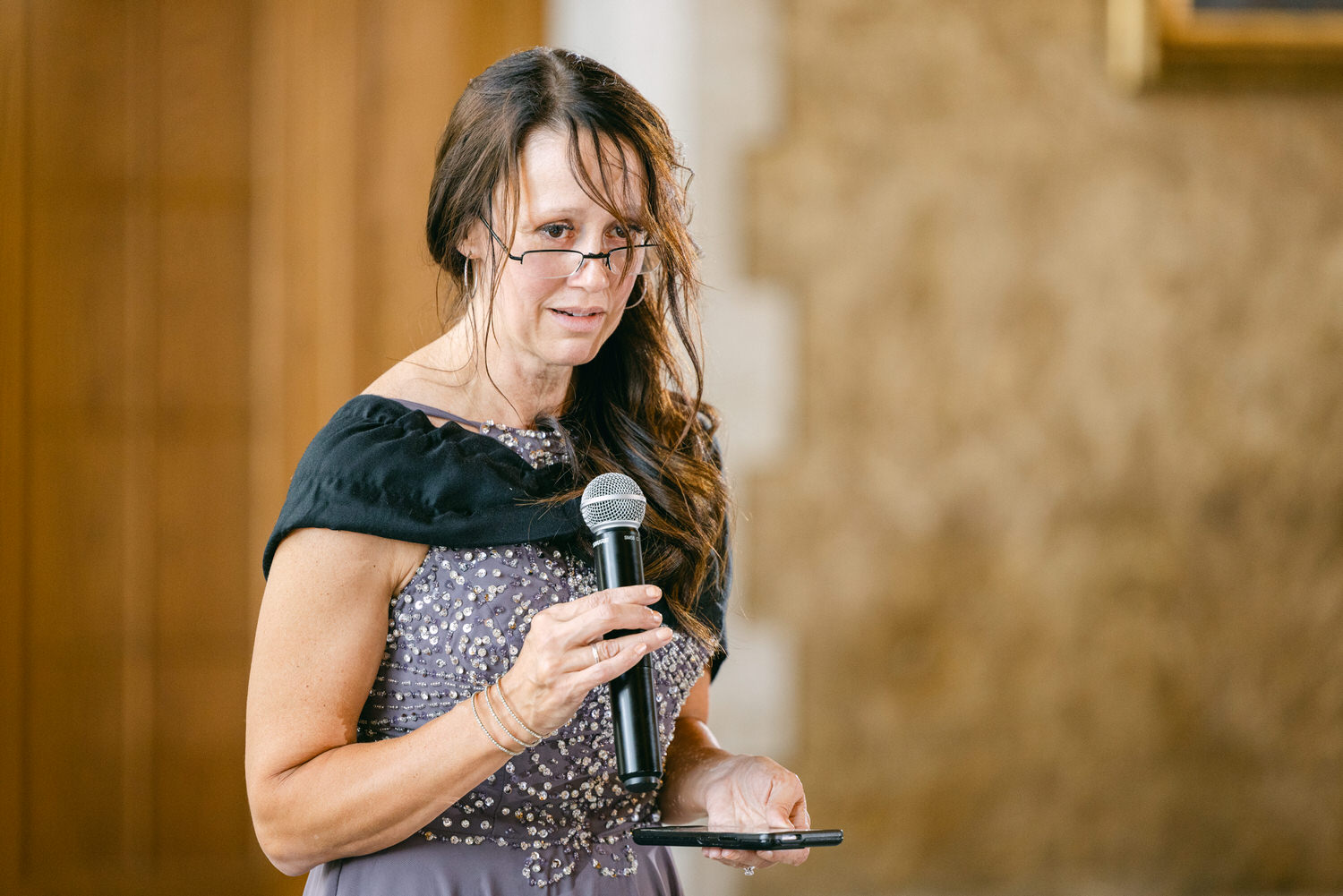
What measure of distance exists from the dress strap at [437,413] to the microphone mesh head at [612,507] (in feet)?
0.95

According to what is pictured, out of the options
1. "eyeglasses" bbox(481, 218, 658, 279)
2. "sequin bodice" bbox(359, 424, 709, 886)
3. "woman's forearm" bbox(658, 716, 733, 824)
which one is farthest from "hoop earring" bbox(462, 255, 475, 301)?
"woman's forearm" bbox(658, 716, 733, 824)

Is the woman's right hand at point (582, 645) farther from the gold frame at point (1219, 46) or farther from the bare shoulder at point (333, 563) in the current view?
the gold frame at point (1219, 46)

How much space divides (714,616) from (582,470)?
0.31 metres

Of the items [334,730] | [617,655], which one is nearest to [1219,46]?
[617,655]

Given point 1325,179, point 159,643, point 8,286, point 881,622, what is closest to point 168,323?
point 8,286

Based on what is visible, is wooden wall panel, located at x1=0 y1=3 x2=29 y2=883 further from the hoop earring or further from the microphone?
the microphone

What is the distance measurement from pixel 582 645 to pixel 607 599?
0.17ft

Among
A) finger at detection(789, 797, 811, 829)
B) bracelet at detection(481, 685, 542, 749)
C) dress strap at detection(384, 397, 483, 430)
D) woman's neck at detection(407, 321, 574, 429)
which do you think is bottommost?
finger at detection(789, 797, 811, 829)

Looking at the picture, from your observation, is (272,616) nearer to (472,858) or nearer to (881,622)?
(472,858)

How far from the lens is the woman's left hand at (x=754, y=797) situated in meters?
1.48

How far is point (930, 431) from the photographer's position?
3.35 meters

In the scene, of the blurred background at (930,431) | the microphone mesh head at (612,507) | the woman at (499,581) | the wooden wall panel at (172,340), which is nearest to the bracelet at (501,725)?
the woman at (499,581)

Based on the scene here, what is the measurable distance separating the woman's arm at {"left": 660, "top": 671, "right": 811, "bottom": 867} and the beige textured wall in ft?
5.61

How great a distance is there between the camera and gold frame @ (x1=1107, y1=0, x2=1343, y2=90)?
3.34 m
